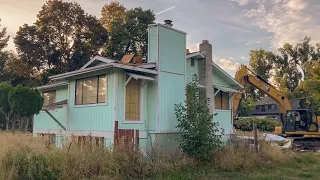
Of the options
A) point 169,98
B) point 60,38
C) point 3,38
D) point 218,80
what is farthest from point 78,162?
point 3,38

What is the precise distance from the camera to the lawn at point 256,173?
10.5m

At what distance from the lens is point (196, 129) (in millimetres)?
12234

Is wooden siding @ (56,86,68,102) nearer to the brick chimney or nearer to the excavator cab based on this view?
the brick chimney

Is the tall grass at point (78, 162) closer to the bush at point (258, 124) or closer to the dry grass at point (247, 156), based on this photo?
the dry grass at point (247, 156)

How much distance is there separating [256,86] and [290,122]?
3.42 meters

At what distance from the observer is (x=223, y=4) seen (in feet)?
53.9

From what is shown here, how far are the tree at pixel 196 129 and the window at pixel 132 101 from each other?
5.80ft

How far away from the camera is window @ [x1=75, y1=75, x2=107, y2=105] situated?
1312 cm

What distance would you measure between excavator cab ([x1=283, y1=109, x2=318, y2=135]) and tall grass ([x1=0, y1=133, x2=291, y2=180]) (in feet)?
36.0

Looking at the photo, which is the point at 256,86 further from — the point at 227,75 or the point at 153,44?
the point at 153,44

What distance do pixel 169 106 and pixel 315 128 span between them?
13.1 metres

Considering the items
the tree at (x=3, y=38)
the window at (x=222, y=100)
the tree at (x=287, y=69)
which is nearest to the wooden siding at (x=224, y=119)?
the window at (x=222, y=100)

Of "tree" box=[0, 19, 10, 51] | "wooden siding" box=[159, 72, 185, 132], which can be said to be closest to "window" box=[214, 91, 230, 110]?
"wooden siding" box=[159, 72, 185, 132]

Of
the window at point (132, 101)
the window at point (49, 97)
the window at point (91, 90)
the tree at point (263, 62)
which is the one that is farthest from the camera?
the tree at point (263, 62)
